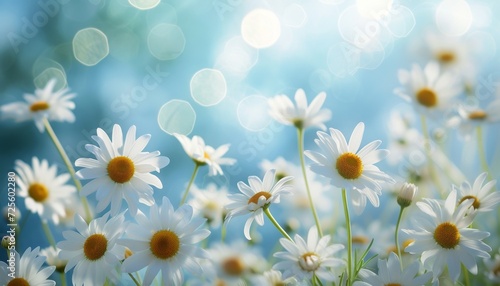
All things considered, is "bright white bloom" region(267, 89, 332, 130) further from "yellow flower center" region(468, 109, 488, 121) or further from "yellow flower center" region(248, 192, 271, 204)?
"yellow flower center" region(468, 109, 488, 121)

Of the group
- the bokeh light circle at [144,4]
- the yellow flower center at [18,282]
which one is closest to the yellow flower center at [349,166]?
the yellow flower center at [18,282]

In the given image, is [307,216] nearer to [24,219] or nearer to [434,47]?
[24,219]

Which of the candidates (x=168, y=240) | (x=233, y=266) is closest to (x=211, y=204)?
(x=233, y=266)

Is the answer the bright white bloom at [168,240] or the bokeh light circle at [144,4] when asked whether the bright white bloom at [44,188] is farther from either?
the bokeh light circle at [144,4]

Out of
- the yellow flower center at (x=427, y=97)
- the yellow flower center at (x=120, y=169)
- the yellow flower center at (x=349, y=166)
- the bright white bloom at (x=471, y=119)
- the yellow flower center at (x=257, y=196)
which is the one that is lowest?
the bright white bloom at (x=471, y=119)

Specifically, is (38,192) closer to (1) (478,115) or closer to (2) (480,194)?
(2) (480,194)

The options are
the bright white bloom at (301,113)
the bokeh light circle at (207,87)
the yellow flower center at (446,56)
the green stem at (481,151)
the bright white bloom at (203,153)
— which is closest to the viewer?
the bright white bloom at (203,153)
